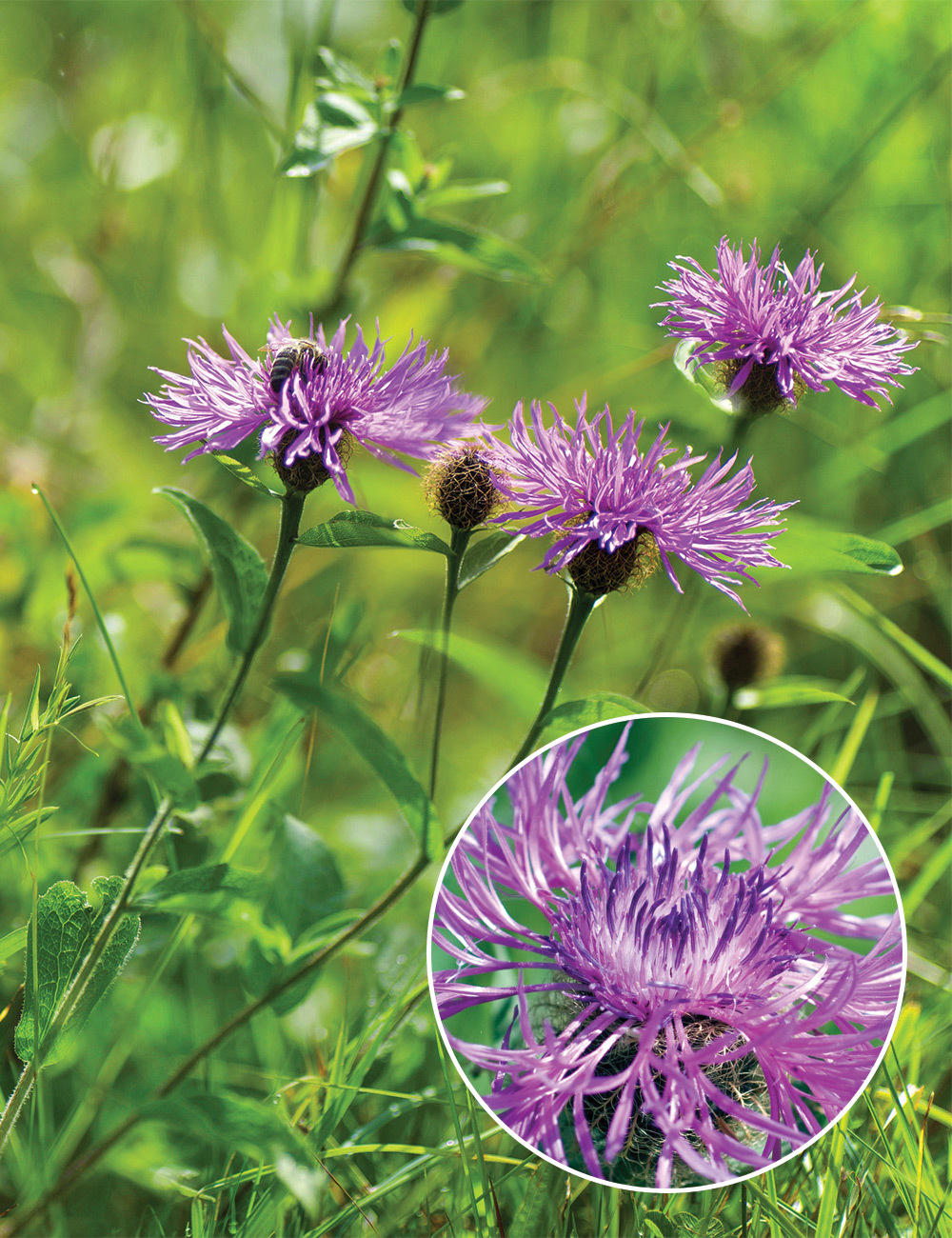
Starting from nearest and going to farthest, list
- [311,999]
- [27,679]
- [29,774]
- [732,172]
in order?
[29,774] → [311,999] → [27,679] → [732,172]

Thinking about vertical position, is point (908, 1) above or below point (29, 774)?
above

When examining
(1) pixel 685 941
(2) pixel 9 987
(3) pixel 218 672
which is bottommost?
(2) pixel 9 987

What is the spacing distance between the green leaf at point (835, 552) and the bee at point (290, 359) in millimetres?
509

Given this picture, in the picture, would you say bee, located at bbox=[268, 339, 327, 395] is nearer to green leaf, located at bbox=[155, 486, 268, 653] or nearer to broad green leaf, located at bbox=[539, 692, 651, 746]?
green leaf, located at bbox=[155, 486, 268, 653]

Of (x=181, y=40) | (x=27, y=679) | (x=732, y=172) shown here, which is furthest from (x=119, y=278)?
(x=732, y=172)

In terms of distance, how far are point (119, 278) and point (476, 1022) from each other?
2007mm

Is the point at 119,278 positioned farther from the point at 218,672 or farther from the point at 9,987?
the point at 9,987

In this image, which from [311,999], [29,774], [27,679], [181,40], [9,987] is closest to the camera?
[29,774]

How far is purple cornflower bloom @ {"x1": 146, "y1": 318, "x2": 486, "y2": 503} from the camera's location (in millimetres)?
1014

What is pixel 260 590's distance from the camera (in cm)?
119

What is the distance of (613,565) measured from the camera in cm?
105

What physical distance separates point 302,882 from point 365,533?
573 mm

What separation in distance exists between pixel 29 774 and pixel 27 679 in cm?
93

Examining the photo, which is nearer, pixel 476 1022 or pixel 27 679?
pixel 476 1022
